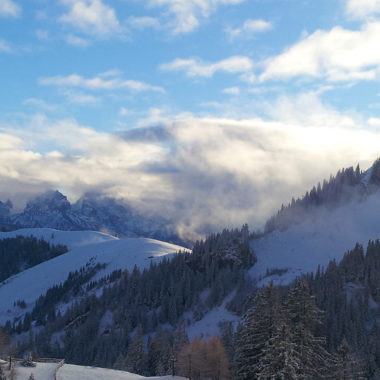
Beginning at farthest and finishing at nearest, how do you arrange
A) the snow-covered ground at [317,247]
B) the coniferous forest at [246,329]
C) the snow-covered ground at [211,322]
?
the snow-covered ground at [317,247]
the snow-covered ground at [211,322]
the coniferous forest at [246,329]

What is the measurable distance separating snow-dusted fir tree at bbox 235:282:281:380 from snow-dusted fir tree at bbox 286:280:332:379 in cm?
212

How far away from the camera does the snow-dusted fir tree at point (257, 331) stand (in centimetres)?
5081

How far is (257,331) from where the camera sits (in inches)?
2057

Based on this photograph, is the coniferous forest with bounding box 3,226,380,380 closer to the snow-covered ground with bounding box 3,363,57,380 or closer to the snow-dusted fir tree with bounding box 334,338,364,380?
the snow-dusted fir tree with bounding box 334,338,364,380

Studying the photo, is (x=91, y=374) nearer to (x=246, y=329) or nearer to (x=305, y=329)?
(x=246, y=329)

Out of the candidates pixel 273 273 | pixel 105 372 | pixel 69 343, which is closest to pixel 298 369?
pixel 105 372

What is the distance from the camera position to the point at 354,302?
136 meters

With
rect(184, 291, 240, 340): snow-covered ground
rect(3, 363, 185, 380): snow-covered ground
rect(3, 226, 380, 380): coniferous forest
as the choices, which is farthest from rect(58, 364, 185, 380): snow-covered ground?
rect(184, 291, 240, 340): snow-covered ground

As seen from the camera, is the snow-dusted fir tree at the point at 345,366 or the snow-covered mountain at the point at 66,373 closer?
the snow-dusted fir tree at the point at 345,366

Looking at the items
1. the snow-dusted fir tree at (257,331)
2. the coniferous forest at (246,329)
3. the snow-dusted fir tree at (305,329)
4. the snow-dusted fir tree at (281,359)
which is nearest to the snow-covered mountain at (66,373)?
the coniferous forest at (246,329)

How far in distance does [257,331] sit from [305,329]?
540cm

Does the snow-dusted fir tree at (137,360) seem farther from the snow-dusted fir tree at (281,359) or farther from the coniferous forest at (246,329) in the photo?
the snow-dusted fir tree at (281,359)

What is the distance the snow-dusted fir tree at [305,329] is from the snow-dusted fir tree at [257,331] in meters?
2.12

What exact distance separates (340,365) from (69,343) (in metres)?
149
